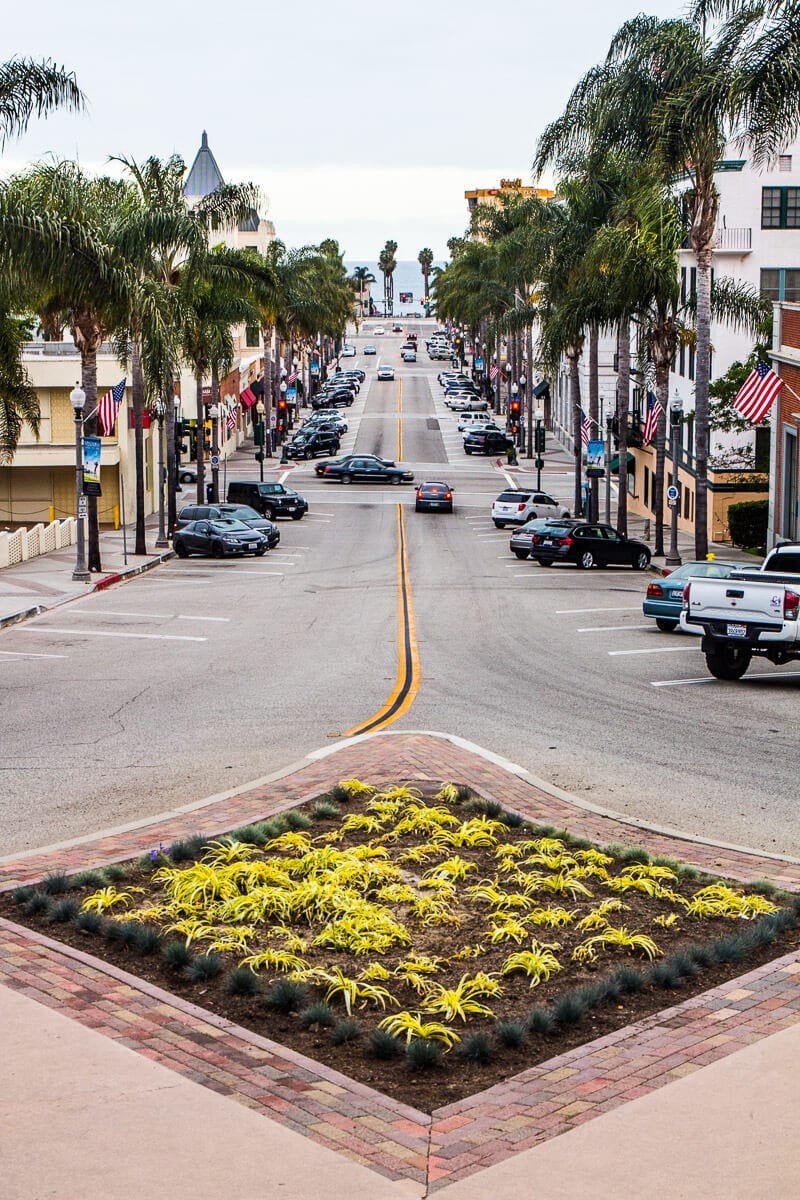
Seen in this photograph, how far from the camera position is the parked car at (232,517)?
4769 cm

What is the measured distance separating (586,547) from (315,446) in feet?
149

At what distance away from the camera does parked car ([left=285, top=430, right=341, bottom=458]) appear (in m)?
86.6

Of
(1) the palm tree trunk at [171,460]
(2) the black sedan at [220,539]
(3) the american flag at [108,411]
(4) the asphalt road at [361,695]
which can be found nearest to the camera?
(4) the asphalt road at [361,695]

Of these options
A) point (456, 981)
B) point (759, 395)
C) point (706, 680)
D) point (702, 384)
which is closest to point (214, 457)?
point (702, 384)

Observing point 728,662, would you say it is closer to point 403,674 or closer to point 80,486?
point 403,674

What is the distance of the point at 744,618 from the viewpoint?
67.9 feet

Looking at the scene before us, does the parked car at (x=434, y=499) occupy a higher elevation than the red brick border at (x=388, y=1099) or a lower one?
higher

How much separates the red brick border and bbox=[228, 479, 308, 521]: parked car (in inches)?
1945

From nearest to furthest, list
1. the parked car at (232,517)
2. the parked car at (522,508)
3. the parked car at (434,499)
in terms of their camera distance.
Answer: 1. the parked car at (232,517)
2. the parked car at (522,508)
3. the parked car at (434,499)

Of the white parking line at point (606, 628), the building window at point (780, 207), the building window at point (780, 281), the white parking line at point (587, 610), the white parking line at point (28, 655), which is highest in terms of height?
the building window at point (780, 207)

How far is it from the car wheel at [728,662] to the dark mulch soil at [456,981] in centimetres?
1107

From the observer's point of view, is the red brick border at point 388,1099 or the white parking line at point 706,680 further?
the white parking line at point 706,680

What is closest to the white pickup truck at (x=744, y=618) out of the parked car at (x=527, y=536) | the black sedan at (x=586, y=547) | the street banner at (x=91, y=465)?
the black sedan at (x=586, y=547)

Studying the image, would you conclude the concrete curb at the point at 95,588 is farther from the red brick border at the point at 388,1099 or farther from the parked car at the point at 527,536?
the red brick border at the point at 388,1099
